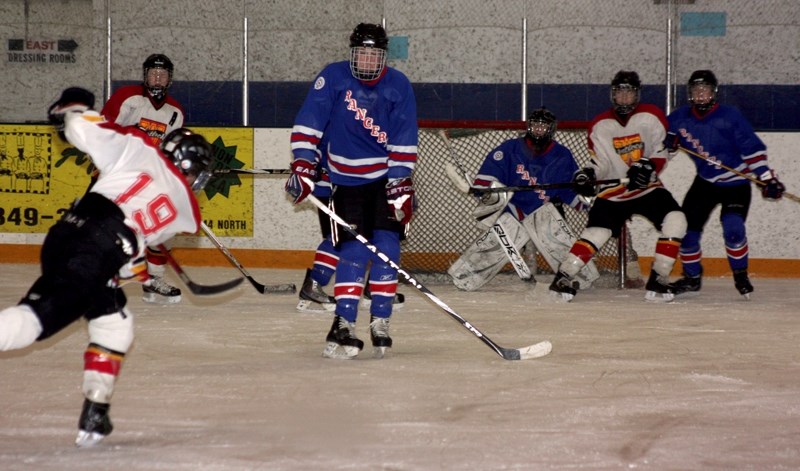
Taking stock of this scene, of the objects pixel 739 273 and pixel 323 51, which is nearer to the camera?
pixel 739 273

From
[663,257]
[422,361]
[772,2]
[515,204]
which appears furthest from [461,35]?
[422,361]

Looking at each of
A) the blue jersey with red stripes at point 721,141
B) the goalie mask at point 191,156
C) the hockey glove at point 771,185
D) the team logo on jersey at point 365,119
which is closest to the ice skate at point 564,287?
the blue jersey with red stripes at point 721,141

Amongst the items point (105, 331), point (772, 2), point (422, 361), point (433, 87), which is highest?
point (772, 2)

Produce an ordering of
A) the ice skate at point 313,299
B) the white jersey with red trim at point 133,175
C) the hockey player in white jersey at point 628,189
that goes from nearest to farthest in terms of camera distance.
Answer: the white jersey with red trim at point 133,175 < the ice skate at point 313,299 < the hockey player in white jersey at point 628,189

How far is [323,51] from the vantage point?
9.20 metres

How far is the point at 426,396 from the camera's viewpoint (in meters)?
3.20

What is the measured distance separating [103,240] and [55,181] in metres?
4.96

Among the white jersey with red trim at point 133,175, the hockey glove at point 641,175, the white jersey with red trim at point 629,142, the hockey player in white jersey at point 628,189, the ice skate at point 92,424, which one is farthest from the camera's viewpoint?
the white jersey with red trim at point 629,142

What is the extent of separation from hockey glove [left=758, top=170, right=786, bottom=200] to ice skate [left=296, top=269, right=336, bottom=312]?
92.1 inches

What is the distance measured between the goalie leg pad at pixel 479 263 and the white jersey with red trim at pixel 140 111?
1.76 m

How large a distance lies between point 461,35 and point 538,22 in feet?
2.07

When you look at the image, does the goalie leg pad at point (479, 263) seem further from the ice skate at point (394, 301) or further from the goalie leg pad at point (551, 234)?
Result: the ice skate at point (394, 301)

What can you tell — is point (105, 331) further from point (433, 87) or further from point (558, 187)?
point (433, 87)

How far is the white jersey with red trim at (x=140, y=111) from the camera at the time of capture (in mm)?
5398
